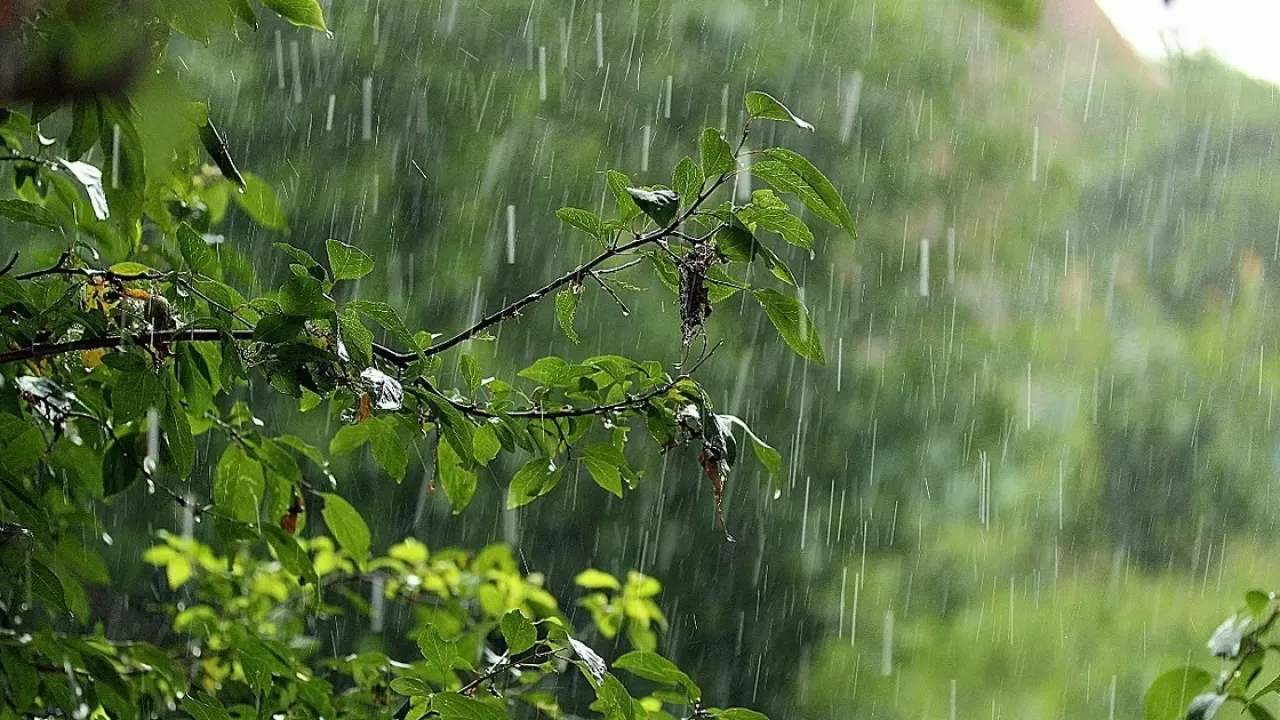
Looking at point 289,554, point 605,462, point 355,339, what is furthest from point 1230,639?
point 289,554

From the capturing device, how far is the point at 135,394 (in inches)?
22.9

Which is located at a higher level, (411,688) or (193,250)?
(193,250)

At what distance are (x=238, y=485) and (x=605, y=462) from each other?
0.25 metres

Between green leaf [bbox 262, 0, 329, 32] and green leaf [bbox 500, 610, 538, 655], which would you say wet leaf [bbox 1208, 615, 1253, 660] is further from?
green leaf [bbox 262, 0, 329, 32]

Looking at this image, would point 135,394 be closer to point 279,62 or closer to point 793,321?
point 793,321

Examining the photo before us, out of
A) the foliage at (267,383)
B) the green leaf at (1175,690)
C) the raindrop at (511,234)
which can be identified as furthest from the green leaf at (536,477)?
the raindrop at (511,234)

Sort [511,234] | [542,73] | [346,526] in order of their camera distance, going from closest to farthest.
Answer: [346,526]
[511,234]
[542,73]

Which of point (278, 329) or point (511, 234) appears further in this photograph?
point (511, 234)

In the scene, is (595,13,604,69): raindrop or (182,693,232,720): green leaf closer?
(182,693,232,720): green leaf

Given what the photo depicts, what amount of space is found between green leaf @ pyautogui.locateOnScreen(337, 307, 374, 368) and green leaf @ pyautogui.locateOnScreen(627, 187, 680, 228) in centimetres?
15

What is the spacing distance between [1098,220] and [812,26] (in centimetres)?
149

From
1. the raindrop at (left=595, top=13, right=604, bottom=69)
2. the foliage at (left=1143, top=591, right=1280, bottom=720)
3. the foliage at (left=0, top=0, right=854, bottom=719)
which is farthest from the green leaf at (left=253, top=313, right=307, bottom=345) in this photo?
the raindrop at (left=595, top=13, right=604, bottom=69)

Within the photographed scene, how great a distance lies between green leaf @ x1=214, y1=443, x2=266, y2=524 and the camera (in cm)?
79

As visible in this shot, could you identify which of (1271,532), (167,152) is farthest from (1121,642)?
(167,152)
